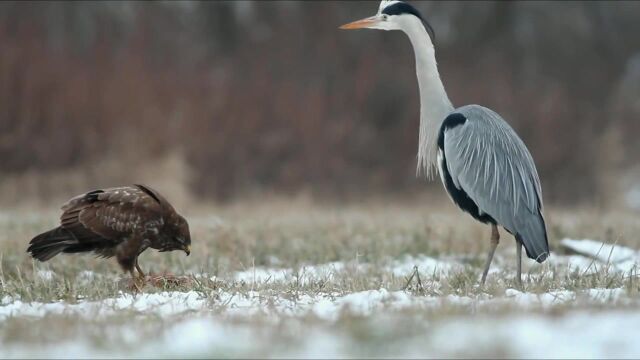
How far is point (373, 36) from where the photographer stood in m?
20.4

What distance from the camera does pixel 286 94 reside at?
1864cm

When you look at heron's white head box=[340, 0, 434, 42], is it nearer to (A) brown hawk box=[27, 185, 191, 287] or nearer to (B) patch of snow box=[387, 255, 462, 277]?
(B) patch of snow box=[387, 255, 462, 277]

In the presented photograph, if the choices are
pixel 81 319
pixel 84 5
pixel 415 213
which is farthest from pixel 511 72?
pixel 81 319

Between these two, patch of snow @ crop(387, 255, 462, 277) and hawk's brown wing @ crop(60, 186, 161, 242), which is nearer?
hawk's brown wing @ crop(60, 186, 161, 242)

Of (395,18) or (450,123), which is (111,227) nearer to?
(450,123)

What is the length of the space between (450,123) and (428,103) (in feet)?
1.37

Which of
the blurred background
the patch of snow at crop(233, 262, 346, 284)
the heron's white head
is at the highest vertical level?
the blurred background

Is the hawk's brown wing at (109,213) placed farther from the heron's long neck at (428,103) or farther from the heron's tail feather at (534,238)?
the heron's tail feather at (534,238)

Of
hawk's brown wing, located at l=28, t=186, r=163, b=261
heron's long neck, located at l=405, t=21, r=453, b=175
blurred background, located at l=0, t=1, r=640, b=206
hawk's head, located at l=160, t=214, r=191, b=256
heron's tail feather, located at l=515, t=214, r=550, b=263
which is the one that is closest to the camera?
heron's tail feather, located at l=515, t=214, r=550, b=263

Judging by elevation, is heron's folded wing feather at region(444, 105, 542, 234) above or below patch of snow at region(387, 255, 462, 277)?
above

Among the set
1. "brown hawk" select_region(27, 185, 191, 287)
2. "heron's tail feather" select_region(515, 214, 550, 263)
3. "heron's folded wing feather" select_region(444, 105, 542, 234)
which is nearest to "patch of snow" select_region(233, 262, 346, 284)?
"brown hawk" select_region(27, 185, 191, 287)

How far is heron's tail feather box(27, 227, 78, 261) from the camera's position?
22.2 feet

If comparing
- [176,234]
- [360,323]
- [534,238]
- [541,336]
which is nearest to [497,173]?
[534,238]

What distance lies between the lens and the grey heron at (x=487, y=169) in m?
6.68
